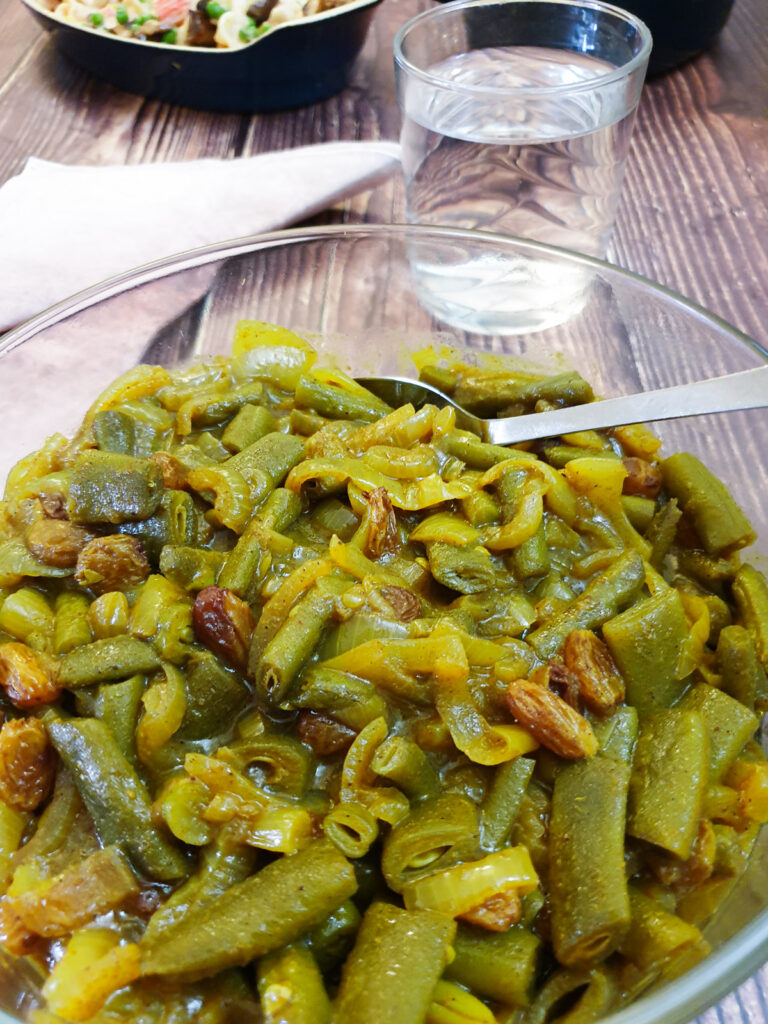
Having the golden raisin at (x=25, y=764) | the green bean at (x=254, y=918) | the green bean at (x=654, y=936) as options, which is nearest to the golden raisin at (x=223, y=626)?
the golden raisin at (x=25, y=764)

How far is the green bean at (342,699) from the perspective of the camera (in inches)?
69.4

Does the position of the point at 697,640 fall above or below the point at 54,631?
below

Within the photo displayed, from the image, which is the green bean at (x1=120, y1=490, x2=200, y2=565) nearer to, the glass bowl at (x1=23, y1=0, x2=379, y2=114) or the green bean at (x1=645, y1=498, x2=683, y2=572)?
the green bean at (x1=645, y1=498, x2=683, y2=572)

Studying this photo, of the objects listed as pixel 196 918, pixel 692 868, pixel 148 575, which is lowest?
pixel 692 868

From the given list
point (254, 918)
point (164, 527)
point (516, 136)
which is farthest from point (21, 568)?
point (516, 136)

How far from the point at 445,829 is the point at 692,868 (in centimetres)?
44

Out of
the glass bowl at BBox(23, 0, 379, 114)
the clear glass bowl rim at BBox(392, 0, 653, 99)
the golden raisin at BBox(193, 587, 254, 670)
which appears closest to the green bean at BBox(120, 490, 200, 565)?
the golden raisin at BBox(193, 587, 254, 670)

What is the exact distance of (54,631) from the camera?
6.55 ft

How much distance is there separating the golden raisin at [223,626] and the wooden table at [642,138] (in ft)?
7.68

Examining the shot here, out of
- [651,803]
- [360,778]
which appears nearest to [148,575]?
[360,778]

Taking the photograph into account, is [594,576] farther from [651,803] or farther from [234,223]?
[234,223]

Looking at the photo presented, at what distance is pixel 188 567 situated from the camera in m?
2.02

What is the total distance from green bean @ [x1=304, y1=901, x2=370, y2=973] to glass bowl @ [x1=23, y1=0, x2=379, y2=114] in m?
3.68

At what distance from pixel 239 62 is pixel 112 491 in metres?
2.94
